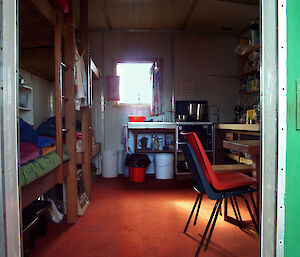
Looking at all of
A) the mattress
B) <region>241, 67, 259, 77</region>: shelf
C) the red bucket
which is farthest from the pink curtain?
the mattress

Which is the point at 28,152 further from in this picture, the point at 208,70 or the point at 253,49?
the point at 208,70

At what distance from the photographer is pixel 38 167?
5.77 ft

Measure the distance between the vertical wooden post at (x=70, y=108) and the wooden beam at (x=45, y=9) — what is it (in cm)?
28

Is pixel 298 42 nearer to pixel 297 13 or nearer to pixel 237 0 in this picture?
pixel 297 13

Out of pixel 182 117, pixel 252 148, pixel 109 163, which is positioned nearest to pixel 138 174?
pixel 109 163

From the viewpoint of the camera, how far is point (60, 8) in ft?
6.98

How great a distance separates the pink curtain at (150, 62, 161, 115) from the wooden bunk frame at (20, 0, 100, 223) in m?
1.79

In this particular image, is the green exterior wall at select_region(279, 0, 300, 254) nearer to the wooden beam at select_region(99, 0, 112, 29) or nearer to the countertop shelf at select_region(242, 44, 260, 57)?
the countertop shelf at select_region(242, 44, 260, 57)

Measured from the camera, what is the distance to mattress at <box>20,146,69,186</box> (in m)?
1.56

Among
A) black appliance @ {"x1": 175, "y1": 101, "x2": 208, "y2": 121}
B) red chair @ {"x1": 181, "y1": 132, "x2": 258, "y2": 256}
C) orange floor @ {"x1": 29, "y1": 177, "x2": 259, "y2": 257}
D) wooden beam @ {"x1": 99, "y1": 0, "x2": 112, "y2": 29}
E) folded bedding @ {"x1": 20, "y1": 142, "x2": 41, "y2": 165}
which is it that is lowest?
orange floor @ {"x1": 29, "y1": 177, "x2": 259, "y2": 257}

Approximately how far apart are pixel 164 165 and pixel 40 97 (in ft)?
7.43

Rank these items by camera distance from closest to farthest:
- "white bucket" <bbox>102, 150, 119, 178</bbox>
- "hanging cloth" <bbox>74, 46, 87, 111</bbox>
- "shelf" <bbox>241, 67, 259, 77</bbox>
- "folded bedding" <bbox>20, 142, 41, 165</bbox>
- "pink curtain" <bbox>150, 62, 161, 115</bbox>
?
"folded bedding" <bbox>20, 142, 41, 165</bbox>, "hanging cloth" <bbox>74, 46, 87, 111</bbox>, "shelf" <bbox>241, 67, 259, 77</bbox>, "white bucket" <bbox>102, 150, 119, 178</bbox>, "pink curtain" <bbox>150, 62, 161, 115</bbox>

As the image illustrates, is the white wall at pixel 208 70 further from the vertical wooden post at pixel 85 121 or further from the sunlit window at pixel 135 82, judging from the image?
the vertical wooden post at pixel 85 121

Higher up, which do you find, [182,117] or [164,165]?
[182,117]
